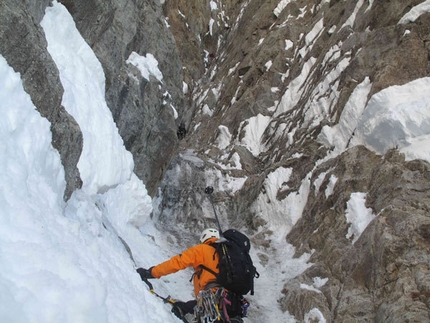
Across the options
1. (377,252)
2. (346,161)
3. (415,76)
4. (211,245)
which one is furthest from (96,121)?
(415,76)

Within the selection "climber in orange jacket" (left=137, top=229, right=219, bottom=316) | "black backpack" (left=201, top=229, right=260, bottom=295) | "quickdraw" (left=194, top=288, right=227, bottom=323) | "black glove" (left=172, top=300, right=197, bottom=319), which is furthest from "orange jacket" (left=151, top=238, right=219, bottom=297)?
"black glove" (left=172, top=300, right=197, bottom=319)

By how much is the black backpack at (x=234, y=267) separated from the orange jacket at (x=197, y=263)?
117 mm

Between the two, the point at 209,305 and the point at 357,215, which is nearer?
the point at 209,305

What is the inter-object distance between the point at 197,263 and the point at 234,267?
0.77 meters

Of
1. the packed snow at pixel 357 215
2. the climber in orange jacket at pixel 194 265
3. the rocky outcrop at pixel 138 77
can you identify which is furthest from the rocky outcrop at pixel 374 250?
the rocky outcrop at pixel 138 77

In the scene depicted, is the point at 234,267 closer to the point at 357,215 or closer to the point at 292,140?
the point at 357,215

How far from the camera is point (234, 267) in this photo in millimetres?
6840

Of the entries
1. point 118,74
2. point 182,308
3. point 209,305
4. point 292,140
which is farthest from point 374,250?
point 292,140

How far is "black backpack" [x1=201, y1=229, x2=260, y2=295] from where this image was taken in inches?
270

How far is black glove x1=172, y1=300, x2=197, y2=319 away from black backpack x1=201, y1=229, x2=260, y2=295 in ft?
3.13

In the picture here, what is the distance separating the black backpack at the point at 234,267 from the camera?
6852 mm

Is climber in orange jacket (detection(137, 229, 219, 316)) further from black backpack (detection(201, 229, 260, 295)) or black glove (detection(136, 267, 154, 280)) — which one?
black backpack (detection(201, 229, 260, 295))

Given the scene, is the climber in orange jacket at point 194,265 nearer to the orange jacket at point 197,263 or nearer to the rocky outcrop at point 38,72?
the orange jacket at point 197,263

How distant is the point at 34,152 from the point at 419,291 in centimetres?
1015
